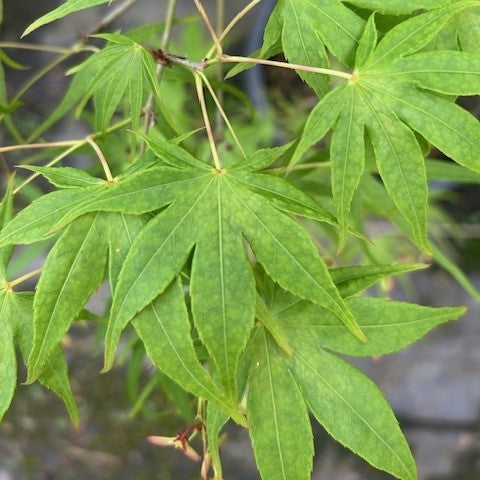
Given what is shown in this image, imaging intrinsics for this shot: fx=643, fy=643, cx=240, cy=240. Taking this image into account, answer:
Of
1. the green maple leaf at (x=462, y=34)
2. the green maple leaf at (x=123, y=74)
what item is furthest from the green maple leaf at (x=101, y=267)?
the green maple leaf at (x=462, y=34)

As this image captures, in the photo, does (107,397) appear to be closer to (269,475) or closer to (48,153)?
(48,153)

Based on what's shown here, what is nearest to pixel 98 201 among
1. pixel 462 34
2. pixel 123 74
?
pixel 123 74

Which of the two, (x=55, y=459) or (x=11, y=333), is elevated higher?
(x=11, y=333)

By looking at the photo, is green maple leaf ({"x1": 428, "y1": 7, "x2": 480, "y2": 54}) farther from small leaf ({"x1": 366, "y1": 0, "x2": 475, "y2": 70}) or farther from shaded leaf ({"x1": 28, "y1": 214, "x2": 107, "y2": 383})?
shaded leaf ({"x1": 28, "y1": 214, "x2": 107, "y2": 383})

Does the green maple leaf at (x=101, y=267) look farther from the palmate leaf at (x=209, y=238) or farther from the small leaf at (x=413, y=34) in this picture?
the small leaf at (x=413, y=34)

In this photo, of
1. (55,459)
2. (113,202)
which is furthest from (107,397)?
(113,202)

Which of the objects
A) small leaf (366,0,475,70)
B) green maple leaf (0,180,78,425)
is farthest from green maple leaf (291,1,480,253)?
green maple leaf (0,180,78,425)
